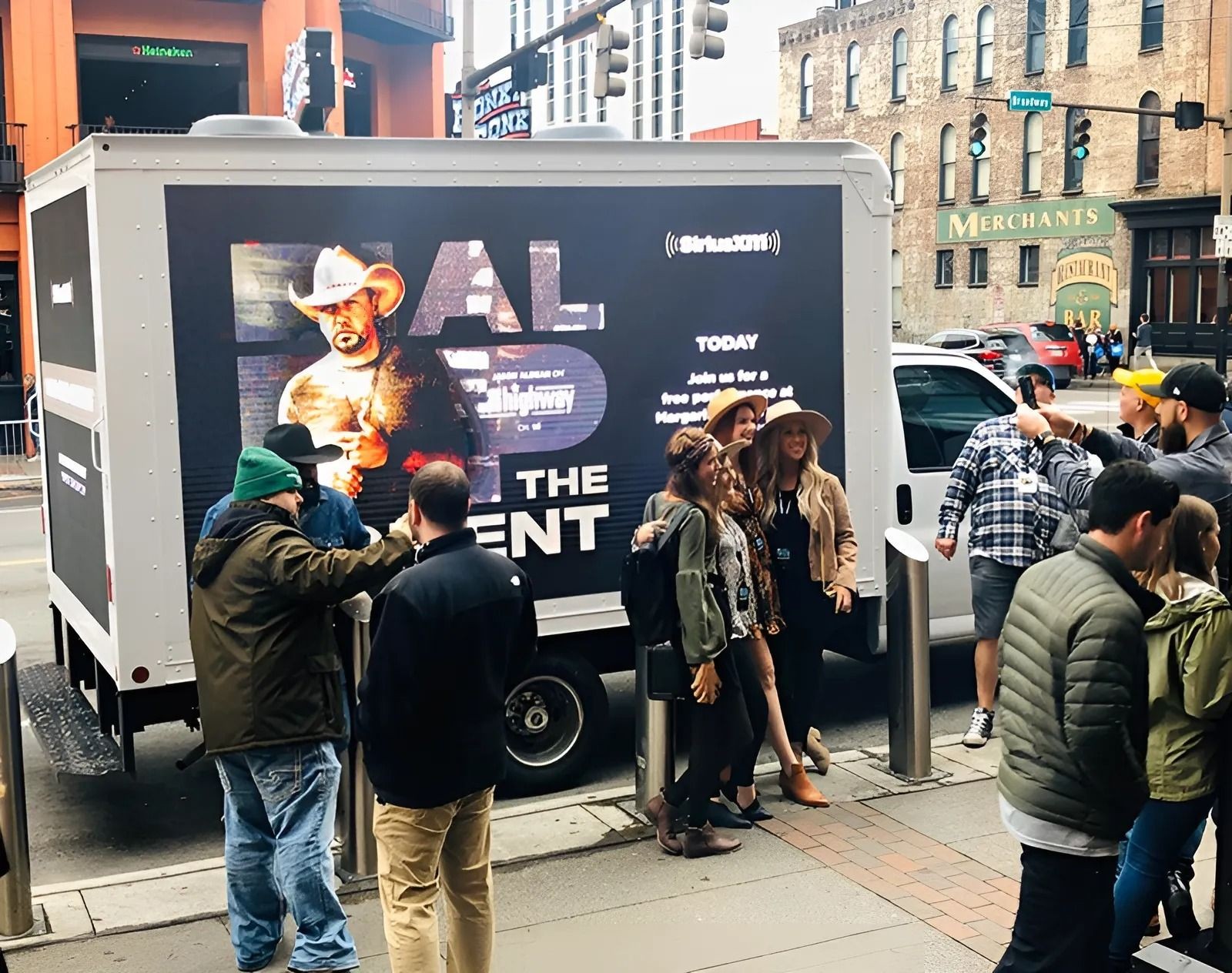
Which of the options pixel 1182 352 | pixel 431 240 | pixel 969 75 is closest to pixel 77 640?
pixel 431 240

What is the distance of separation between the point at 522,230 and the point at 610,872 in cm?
287

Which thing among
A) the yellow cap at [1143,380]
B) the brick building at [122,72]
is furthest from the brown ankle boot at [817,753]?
the brick building at [122,72]

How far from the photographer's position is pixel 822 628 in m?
7.16

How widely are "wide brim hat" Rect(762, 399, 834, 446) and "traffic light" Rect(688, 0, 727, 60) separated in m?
13.8

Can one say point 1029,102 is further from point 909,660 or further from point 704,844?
point 704,844

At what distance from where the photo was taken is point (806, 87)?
57.5 meters

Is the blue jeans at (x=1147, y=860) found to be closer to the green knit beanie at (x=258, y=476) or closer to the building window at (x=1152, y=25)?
the green knit beanie at (x=258, y=476)

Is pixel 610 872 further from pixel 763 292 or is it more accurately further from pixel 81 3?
pixel 81 3

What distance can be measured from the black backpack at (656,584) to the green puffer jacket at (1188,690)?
6.96ft

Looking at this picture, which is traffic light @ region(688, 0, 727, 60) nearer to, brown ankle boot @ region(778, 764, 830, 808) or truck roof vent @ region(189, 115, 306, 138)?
truck roof vent @ region(189, 115, 306, 138)

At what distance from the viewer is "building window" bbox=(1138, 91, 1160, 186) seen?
143ft

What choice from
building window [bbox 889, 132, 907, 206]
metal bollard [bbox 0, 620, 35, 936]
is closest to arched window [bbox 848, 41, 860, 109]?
building window [bbox 889, 132, 907, 206]

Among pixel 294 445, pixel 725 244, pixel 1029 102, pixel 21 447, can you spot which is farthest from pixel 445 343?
pixel 1029 102

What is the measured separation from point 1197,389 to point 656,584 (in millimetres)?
2658
